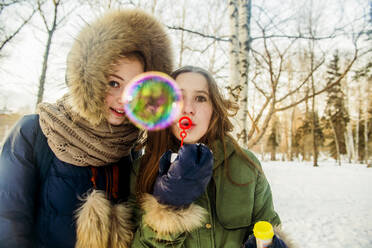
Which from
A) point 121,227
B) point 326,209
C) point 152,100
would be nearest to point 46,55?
point 152,100

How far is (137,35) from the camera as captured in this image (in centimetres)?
168

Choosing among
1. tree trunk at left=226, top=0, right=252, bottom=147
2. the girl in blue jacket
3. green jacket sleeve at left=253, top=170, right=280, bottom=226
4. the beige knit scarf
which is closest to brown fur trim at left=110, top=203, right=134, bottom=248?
the girl in blue jacket

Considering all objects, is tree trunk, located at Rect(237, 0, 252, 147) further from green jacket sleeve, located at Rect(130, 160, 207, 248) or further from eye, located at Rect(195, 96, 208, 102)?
green jacket sleeve, located at Rect(130, 160, 207, 248)

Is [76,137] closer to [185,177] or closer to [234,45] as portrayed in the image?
[185,177]

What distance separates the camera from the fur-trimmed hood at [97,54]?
141 centimetres

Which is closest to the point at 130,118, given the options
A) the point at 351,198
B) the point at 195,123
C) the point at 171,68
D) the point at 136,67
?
the point at 136,67

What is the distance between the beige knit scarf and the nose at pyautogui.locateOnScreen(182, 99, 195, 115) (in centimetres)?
53

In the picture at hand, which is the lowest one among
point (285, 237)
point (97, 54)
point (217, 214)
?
point (285, 237)

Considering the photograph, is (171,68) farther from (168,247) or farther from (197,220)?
(168,247)

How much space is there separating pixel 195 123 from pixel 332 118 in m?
27.7

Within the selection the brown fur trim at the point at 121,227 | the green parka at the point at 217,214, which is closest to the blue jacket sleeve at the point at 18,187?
the brown fur trim at the point at 121,227

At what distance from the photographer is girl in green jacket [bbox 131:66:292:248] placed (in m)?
1.16

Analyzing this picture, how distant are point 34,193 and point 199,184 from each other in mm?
1051

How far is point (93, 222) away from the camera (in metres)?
1.29
